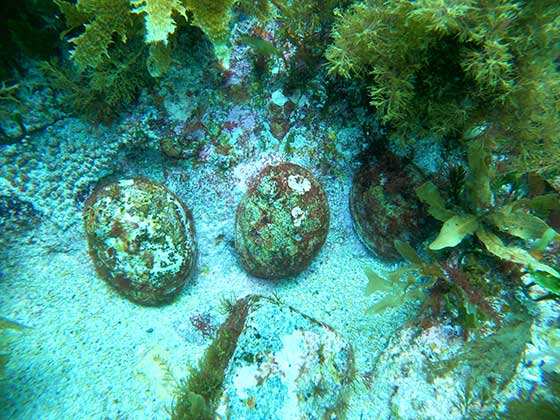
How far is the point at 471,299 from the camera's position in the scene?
2.33 metres

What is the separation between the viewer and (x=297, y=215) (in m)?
2.69

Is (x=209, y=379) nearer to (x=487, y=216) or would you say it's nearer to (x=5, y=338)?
(x=5, y=338)

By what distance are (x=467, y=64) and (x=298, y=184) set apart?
142 centimetres

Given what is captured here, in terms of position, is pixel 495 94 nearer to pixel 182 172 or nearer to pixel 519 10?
pixel 519 10

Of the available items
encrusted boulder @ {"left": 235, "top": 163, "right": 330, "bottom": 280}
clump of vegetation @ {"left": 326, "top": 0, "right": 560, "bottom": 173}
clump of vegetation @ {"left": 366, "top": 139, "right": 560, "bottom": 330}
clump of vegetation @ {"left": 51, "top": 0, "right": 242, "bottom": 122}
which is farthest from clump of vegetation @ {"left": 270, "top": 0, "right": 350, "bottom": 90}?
clump of vegetation @ {"left": 366, "top": 139, "right": 560, "bottom": 330}

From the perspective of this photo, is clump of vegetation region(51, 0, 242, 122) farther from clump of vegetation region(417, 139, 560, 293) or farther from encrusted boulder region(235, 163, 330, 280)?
clump of vegetation region(417, 139, 560, 293)

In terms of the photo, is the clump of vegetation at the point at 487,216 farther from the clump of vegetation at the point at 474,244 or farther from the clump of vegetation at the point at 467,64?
the clump of vegetation at the point at 467,64

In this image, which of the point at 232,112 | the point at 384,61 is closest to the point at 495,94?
the point at 384,61

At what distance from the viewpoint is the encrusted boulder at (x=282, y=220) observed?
8.80 ft

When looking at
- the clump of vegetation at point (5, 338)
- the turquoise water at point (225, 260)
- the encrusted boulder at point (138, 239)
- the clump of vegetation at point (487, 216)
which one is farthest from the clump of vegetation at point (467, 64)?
the clump of vegetation at point (5, 338)

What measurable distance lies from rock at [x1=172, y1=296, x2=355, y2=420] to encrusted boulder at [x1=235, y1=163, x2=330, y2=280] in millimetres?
450

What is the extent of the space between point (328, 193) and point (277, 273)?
0.92 metres

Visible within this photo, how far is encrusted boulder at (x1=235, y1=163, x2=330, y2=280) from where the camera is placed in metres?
2.68

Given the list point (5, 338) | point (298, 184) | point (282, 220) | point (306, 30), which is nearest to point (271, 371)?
point (282, 220)
